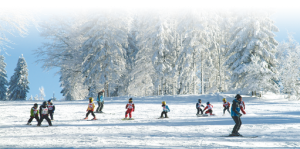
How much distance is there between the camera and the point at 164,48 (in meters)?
30.6

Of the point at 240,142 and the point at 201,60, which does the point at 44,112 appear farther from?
the point at 201,60

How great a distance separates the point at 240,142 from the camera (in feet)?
25.6

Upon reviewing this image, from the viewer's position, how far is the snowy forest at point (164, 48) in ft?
85.4

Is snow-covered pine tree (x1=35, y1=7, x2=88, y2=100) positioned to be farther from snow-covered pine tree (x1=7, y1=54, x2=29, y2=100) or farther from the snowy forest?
snow-covered pine tree (x1=7, y1=54, x2=29, y2=100)

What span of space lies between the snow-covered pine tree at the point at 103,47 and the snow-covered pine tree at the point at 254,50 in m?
14.1

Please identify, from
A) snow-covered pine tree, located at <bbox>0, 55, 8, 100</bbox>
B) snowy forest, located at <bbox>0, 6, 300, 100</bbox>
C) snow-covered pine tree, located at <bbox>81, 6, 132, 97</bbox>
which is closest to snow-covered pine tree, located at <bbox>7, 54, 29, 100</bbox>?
snow-covered pine tree, located at <bbox>0, 55, 8, 100</bbox>

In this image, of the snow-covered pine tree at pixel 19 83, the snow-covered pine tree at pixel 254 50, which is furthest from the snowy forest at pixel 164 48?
the snow-covered pine tree at pixel 19 83

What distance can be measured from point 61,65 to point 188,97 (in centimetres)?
1729

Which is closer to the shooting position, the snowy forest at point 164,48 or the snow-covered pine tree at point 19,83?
the snowy forest at point 164,48

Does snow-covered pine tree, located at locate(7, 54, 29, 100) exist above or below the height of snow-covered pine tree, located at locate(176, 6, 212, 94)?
below

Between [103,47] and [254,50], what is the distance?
18244mm

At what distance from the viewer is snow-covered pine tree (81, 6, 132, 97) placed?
1123 inches

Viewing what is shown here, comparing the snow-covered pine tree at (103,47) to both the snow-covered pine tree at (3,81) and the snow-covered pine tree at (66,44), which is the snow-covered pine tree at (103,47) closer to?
the snow-covered pine tree at (66,44)

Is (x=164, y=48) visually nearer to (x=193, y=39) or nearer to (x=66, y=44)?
(x=193, y=39)
